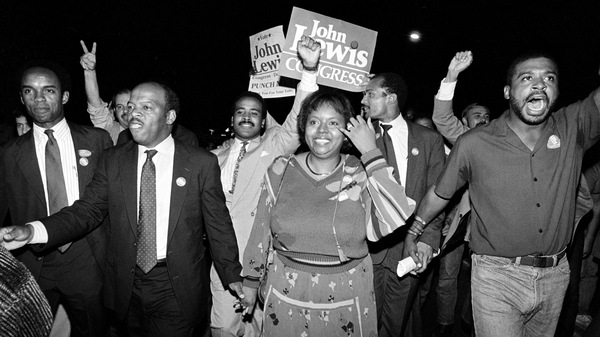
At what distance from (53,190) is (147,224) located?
3.12ft

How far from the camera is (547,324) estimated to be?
3273mm

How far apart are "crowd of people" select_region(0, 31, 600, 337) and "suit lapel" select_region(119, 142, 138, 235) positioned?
0.02 metres

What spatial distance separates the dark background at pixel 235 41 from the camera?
36.4 ft

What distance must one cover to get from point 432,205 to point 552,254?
901 mm

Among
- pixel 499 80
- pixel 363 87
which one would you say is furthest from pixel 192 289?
pixel 499 80

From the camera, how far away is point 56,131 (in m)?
3.81

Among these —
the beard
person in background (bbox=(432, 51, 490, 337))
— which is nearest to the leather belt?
person in background (bbox=(432, 51, 490, 337))

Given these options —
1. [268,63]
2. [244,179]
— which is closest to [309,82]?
[244,179]

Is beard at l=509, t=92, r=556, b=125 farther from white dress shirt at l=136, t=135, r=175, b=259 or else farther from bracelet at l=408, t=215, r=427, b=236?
white dress shirt at l=136, t=135, r=175, b=259

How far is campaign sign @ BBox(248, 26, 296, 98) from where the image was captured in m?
5.91

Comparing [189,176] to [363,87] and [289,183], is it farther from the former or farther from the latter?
[363,87]

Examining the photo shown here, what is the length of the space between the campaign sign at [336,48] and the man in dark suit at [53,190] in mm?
2564

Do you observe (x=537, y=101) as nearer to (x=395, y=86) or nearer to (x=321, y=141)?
(x=321, y=141)

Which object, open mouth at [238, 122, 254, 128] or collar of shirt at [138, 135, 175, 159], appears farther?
open mouth at [238, 122, 254, 128]
